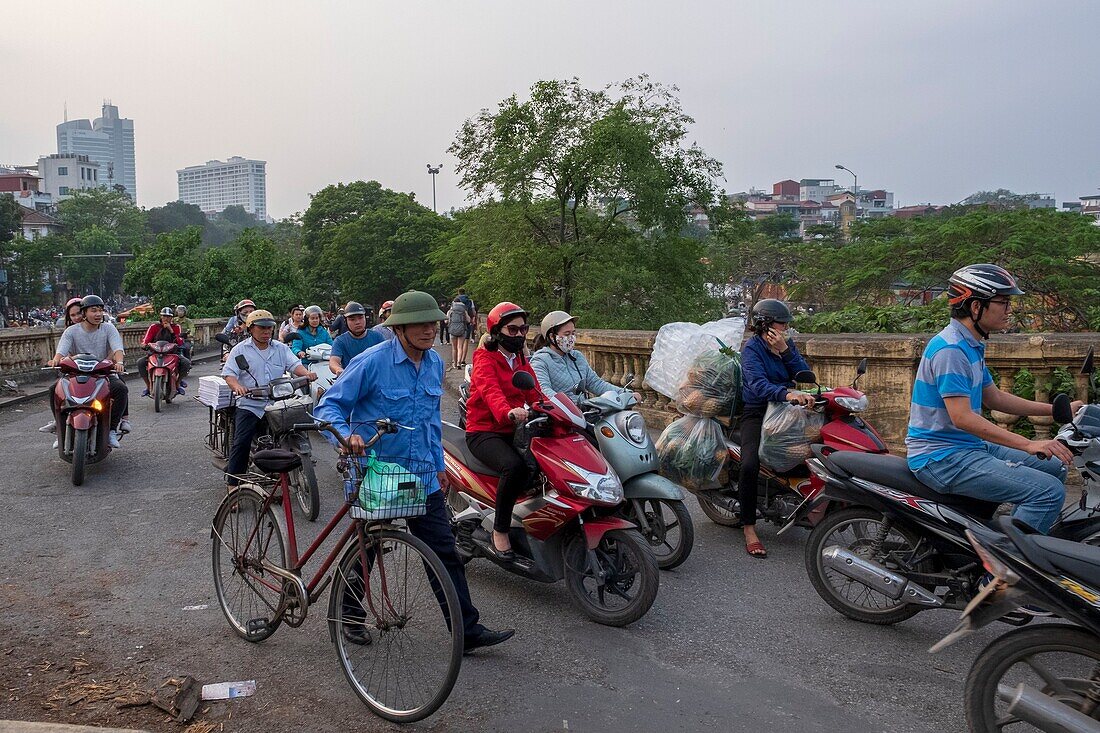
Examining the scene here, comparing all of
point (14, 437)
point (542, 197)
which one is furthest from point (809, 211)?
point (14, 437)

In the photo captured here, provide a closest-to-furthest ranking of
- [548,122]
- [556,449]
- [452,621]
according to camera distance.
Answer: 1. [452,621]
2. [556,449]
3. [548,122]

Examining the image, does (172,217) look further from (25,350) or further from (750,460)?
(750,460)

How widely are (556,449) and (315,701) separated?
181cm

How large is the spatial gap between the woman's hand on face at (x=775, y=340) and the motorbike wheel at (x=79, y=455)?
251 inches

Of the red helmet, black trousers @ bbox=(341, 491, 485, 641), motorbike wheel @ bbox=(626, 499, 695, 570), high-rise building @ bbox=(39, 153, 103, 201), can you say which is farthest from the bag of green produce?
high-rise building @ bbox=(39, 153, 103, 201)

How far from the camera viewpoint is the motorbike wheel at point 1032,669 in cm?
321

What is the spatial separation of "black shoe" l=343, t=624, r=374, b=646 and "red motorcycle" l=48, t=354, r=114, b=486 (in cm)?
593

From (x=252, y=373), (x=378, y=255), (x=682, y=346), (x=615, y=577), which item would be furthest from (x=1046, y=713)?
(x=378, y=255)

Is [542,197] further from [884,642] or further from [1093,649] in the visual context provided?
[1093,649]

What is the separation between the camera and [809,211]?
114m

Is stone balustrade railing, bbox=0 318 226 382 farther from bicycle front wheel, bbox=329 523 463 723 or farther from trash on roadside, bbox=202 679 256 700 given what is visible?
bicycle front wheel, bbox=329 523 463 723

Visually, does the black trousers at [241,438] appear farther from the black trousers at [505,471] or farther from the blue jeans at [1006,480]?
the blue jeans at [1006,480]

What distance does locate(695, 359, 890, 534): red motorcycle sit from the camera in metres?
5.92

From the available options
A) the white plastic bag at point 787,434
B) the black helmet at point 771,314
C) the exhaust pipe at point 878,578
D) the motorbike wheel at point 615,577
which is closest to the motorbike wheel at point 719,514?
the white plastic bag at point 787,434
